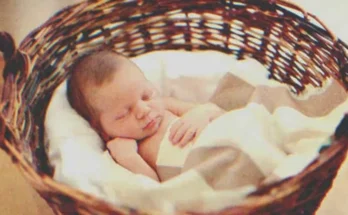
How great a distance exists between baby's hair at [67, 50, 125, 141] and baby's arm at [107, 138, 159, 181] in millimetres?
54

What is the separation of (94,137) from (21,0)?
700 millimetres

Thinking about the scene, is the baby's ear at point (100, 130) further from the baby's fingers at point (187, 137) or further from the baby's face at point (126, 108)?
the baby's fingers at point (187, 137)

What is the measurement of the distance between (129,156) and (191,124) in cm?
12

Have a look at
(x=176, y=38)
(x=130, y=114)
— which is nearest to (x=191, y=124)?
(x=130, y=114)

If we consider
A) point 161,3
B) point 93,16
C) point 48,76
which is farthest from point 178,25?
point 48,76

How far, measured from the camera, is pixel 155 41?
115cm

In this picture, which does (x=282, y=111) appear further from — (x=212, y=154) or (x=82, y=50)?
(x=82, y=50)

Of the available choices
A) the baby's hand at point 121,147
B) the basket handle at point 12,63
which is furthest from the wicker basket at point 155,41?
the baby's hand at point 121,147

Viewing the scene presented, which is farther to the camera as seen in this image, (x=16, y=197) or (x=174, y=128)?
(x=16, y=197)

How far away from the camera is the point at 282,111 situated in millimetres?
935

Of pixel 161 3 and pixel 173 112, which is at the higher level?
pixel 161 3

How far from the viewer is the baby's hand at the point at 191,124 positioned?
3.10ft

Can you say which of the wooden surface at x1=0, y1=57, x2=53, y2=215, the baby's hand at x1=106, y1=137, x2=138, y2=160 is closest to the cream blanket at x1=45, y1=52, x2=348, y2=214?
the baby's hand at x1=106, y1=137, x2=138, y2=160

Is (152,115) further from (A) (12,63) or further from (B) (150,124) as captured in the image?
(A) (12,63)
